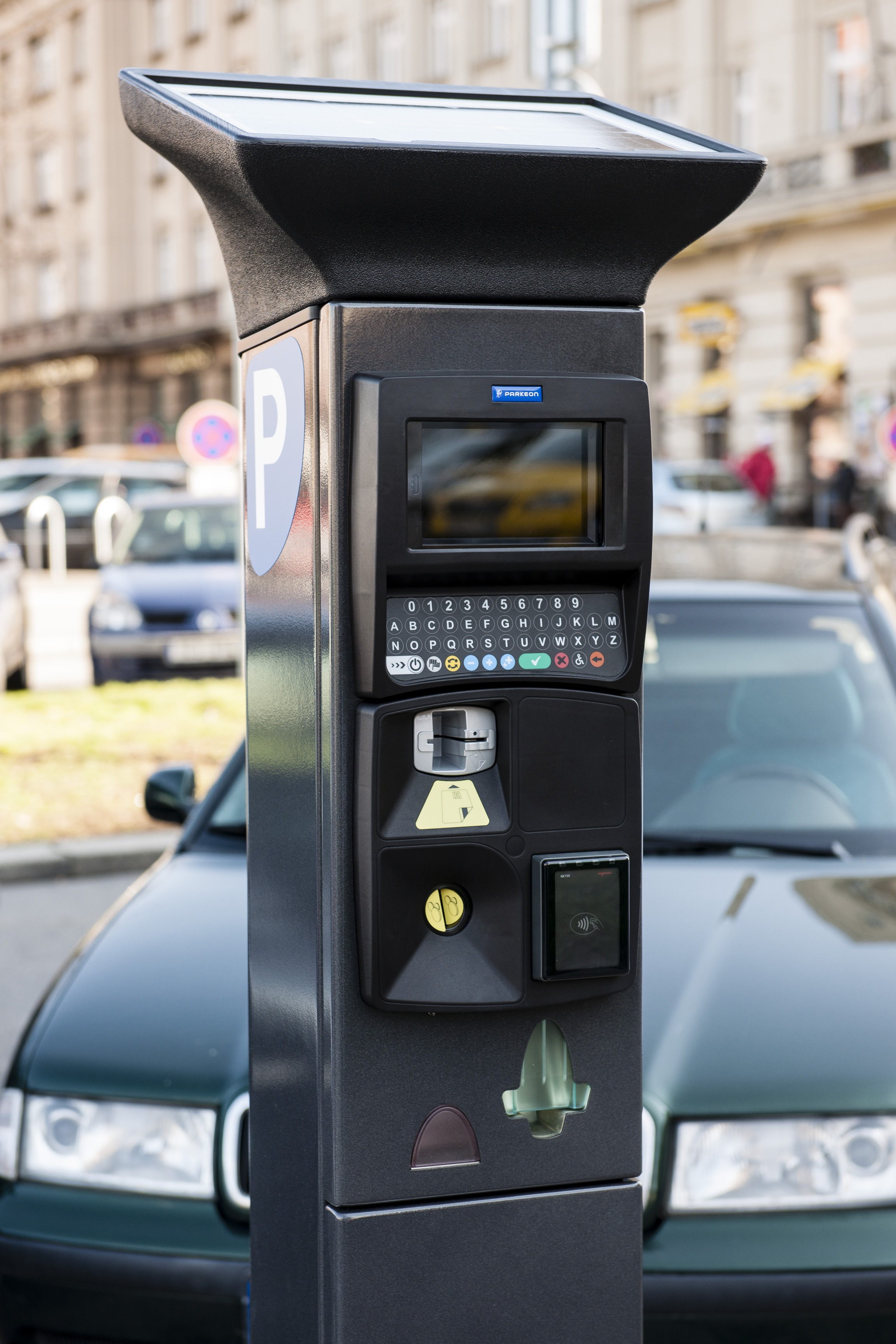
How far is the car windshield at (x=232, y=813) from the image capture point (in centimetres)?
352

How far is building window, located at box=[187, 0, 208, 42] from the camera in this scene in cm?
4044

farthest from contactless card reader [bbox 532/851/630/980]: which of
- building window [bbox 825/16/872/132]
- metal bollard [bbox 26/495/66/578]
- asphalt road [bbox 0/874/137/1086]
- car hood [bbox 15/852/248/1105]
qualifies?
building window [bbox 825/16/872/132]

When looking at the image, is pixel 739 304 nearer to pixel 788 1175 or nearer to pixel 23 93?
pixel 23 93

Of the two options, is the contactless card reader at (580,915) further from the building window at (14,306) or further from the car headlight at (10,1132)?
the building window at (14,306)

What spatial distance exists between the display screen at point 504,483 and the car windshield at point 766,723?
1661 mm

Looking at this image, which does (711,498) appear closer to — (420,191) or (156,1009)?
(156,1009)

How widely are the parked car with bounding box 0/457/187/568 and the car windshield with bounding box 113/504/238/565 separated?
11576 millimetres

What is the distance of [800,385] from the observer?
2658cm

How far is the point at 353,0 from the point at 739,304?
42.4 ft

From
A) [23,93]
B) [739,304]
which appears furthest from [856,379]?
[23,93]

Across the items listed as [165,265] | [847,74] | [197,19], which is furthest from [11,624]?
[165,265]

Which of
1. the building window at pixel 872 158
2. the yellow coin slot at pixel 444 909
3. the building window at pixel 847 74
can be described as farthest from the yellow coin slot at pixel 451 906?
the building window at pixel 847 74

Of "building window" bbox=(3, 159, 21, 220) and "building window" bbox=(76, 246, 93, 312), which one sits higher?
"building window" bbox=(3, 159, 21, 220)

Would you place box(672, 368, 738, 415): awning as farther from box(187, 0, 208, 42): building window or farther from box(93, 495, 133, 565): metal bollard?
box(187, 0, 208, 42): building window
